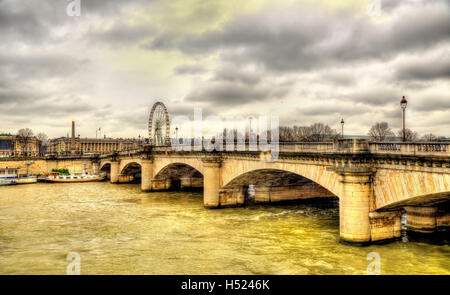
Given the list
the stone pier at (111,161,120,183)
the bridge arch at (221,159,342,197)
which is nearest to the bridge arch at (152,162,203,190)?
the bridge arch at (221,159,342,197)

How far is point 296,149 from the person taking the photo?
84.5 feet

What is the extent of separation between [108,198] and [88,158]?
5122cm

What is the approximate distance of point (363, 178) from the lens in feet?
64.2

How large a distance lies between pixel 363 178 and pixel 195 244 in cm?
1142

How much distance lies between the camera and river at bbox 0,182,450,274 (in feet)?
58.6

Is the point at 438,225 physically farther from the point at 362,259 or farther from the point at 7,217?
the point at 7,217

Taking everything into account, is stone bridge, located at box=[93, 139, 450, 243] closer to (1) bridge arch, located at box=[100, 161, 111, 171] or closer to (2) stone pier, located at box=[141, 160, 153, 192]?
(2) stone pier, located at box=[141, 160, 153, 192]

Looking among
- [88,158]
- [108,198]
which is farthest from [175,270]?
[88,158]

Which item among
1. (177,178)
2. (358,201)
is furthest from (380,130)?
(358,201)

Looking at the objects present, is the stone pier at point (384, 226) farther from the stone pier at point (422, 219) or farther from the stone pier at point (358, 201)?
the stone pier at point (422, 219)

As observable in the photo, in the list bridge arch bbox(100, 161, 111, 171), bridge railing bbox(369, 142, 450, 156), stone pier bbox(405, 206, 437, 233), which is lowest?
stone pier bbox(405, 206, 437, 233)

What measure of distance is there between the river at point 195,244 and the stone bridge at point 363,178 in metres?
1.65

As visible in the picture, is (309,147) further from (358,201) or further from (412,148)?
(412,148)

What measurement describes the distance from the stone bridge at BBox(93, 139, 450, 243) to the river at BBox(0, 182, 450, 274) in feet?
5.42
